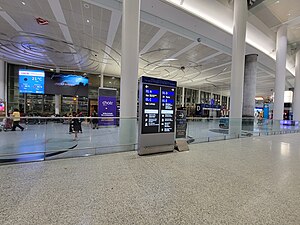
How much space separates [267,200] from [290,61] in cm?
2391

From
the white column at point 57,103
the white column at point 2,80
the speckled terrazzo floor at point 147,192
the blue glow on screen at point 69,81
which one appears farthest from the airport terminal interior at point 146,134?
the white column at point 57,103

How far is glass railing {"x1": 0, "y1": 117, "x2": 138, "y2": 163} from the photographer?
412cm

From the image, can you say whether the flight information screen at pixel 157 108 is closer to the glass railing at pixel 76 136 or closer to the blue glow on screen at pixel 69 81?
the glass railing at pixel 76 136

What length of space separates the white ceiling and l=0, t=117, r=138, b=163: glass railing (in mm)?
5159

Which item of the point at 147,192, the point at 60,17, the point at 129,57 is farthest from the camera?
the point at 60,17

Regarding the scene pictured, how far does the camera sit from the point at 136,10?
17.5 feet

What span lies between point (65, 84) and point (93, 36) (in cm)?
863

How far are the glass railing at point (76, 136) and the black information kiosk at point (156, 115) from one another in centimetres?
64

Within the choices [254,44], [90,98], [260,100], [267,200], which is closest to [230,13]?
[254,44]

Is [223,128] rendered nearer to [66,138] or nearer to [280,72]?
[66,138]

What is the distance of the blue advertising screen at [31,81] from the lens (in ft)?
44.9

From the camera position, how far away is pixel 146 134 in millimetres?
4484

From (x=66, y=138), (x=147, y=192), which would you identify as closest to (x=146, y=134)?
(x=147, y=192)

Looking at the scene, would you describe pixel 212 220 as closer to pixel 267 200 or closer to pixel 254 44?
pixel 267 200
